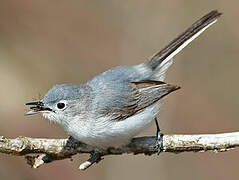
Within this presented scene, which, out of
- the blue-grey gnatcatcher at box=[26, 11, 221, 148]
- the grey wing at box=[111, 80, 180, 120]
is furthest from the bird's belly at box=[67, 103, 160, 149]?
the grey wing at box=[111, 80, 180, 120]

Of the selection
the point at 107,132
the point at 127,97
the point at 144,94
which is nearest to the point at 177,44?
the point at 144,94

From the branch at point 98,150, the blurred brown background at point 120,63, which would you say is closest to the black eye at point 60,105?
the branch at point 98,150

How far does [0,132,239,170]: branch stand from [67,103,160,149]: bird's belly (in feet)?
0.26

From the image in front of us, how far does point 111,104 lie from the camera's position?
14.3 ft

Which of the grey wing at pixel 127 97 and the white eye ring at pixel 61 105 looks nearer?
the white eye ring at pixel 61 105

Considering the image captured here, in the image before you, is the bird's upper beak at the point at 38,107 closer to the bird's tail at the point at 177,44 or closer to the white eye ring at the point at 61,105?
the white eye ring at the point at 61,105

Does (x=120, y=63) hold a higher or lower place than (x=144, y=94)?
higher

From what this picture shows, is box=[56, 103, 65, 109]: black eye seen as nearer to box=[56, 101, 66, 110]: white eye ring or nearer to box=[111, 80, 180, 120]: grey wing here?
box=[56, 101, 66, 110]: white eye ring

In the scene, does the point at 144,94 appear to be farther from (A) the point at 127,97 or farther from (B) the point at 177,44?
(B) the point at 177,44

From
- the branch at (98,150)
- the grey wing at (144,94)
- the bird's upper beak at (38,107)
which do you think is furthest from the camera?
the grey wing at (144,94)

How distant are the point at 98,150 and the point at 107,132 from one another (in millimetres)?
195

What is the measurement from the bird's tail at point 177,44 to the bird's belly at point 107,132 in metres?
0.87

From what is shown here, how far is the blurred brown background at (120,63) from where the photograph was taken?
280 inches

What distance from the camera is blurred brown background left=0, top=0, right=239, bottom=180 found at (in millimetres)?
7108
